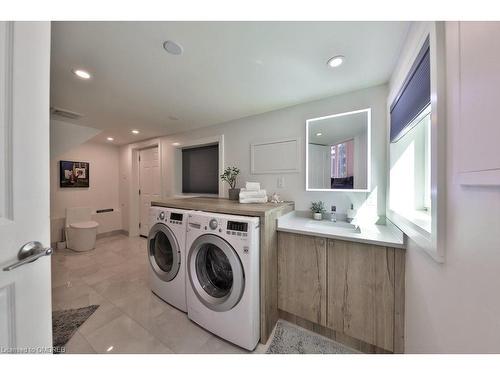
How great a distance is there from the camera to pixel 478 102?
0.49 metres

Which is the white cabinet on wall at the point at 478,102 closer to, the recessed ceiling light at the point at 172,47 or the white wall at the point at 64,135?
the recessed ceiling light at the point at 172,47

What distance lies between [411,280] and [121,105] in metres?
2.98

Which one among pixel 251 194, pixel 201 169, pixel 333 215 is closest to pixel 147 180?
pixel 201 169

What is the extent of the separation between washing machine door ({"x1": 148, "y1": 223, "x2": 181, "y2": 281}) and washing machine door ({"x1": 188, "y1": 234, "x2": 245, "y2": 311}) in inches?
11.9

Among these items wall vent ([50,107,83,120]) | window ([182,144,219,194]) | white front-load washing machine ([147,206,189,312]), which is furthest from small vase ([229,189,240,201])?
wall vent ([50,107,83,120])

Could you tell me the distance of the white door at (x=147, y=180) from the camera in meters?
3.29

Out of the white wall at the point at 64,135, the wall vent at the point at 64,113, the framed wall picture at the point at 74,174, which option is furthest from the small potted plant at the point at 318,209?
the framed wall picture at the point at 74,174

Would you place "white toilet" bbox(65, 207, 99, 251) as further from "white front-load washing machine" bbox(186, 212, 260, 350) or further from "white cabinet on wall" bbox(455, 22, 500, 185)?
"white cabinet on wall" bbox(455, 22, 500, 185)

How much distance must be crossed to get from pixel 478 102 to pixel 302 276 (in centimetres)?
130

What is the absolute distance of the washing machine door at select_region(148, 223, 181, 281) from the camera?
62.7 inches

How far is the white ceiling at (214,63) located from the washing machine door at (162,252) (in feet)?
4.45
